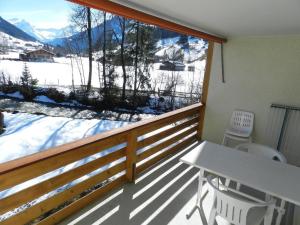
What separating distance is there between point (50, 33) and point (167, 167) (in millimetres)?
7275

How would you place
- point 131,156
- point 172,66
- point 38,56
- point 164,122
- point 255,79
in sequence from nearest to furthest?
point 131,156, point 164,122, point 255,79, point 38,56, point 172,66

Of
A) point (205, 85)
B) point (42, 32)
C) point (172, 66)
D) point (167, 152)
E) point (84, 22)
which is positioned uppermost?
point (84, 22)

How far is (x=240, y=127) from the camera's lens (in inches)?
140

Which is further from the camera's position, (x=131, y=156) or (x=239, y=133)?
(x=239, y=133)

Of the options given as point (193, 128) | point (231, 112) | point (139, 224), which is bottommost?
point (139, 224)

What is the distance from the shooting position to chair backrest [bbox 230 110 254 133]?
3.48 meters

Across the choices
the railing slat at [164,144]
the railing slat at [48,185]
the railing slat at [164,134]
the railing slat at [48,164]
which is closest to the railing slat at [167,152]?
the railing slat at [164,144]

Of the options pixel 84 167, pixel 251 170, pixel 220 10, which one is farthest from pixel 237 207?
pixel 220 10

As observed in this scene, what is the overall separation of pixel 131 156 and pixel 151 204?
1.86 ft

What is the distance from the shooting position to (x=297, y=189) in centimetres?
158

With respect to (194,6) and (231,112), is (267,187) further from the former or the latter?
(231,112)

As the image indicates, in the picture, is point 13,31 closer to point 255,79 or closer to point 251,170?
point 255,79

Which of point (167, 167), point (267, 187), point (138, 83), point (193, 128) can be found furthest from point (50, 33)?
point (267, 187)

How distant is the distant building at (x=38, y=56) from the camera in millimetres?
7715
